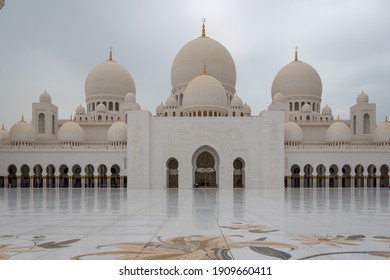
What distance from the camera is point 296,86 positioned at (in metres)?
34.7

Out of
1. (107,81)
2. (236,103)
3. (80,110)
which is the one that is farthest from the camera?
(107,81)

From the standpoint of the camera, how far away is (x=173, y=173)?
86.6ft

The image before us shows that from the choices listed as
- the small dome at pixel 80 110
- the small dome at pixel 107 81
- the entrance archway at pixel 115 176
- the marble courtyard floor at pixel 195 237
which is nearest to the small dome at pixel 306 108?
the small dome at pixel 107 81

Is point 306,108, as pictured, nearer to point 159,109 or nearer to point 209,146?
point 209,146

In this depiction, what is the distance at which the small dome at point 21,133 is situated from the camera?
94.0ft

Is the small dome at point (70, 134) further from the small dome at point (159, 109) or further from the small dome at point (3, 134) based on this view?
the small dome at point (159, 109)

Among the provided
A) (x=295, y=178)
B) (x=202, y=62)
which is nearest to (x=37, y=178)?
(x=202, y=62)

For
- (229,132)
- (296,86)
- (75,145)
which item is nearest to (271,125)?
(229,132)

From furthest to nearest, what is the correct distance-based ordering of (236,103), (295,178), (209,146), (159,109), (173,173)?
(159,109) < (236,103) < (295,178) < (173,173) < (209,146)

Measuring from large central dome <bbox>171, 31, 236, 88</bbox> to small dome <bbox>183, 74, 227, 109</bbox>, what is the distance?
11.3 feet

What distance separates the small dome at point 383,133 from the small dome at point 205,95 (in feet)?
38.0

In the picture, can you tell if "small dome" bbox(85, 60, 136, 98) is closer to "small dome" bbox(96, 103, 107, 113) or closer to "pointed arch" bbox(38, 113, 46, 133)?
"small dome" bbox(96, 103, 107, 113)

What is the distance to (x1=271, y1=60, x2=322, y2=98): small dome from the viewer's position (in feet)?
114

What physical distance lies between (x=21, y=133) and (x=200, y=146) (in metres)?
13.4
